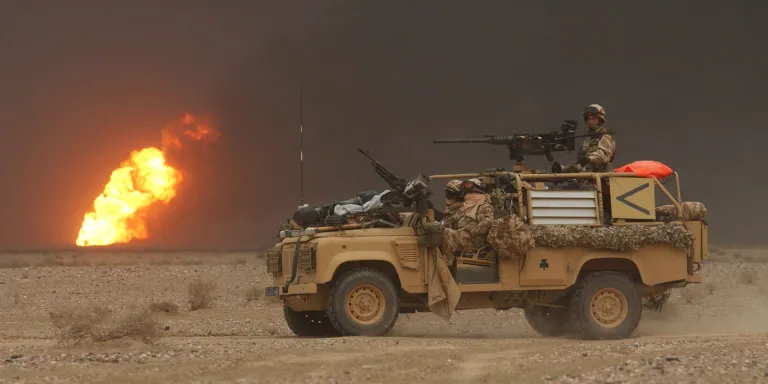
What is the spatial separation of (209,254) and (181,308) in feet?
144

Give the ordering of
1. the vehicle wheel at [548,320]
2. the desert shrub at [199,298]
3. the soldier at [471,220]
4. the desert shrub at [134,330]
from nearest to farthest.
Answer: the desert shrub at [134,330], the soldier at [471,220], the vehicle wheel at [548,320], the desert shrub at [199,298]

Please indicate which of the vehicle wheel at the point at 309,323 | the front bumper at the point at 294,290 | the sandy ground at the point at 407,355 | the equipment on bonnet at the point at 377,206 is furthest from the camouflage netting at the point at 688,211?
the front bumper at the point at 294,290

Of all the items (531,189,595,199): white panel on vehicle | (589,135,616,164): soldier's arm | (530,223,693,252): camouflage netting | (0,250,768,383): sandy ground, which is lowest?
(0,250,768,383): sandy ground

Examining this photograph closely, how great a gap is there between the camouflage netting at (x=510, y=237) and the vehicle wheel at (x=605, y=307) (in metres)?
1.37

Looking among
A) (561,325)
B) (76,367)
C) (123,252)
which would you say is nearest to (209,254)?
(123,252)

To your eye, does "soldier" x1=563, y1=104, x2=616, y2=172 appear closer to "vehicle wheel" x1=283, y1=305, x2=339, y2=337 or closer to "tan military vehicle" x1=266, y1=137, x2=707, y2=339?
"tan military vehicle" x1=266, y1=137, x2=707, y2=339

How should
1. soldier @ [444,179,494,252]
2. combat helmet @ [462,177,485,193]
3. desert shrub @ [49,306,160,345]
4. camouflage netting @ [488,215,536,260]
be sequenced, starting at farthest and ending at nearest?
combat helmet @ [462,177,485,193]
soldier @ [444,179,494,252]
camouflage netting @ [488,215,536,260]
desert shrub @ [49,306,160,345]

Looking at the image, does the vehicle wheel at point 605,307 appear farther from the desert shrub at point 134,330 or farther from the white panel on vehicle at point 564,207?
the desert shrub at point 134,330

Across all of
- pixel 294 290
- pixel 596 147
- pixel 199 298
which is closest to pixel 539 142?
pixel 596 147

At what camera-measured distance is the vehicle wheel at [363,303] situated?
15.9m

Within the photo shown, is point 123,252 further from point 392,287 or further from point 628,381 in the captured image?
point 628,381

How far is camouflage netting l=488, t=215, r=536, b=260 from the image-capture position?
53.1 ft

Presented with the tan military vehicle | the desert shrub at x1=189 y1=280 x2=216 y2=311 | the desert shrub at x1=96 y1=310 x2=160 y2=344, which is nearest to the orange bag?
the tan military vehicle

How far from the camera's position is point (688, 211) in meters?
17.5
